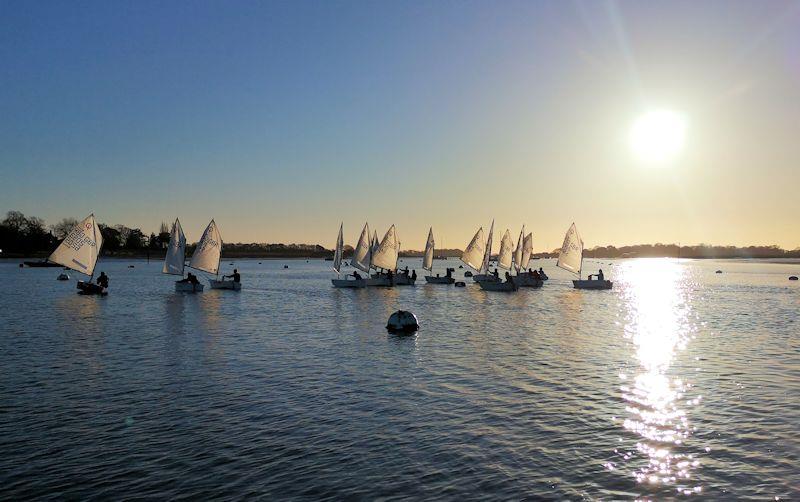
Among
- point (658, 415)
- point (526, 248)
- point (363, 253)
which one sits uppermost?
point (526, 248)

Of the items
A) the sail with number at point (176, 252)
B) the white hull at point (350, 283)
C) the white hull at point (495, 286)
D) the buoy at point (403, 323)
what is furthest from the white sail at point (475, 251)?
the buoy at point (403, 323)

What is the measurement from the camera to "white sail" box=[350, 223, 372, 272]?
3642 inches

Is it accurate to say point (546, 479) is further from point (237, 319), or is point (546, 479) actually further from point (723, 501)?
point (237, 319)

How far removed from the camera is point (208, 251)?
263 feet

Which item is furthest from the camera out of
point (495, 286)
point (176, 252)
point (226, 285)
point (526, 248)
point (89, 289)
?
point (526, 248)

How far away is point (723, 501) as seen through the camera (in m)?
12.7

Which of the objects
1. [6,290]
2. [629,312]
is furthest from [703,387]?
[6,290]

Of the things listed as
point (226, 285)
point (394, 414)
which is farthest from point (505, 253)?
point (394, 414)

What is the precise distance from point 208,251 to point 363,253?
2483cm

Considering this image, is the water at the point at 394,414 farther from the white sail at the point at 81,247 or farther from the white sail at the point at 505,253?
the white sail at the point at 505,253

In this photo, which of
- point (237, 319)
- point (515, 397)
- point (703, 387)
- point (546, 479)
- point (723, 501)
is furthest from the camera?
point (237, 319)

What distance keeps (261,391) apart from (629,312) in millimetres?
50271

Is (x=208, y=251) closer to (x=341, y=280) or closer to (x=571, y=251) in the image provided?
(x=341, y=280)

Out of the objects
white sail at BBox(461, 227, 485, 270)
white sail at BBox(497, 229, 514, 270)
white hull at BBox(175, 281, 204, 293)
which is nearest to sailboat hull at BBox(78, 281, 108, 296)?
white hull at BBox(175, 281, 204, 293)
